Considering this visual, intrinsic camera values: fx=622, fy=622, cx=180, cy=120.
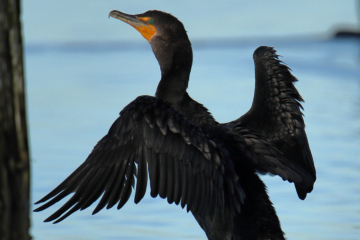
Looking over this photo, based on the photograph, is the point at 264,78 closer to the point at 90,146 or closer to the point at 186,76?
the point at 186,76

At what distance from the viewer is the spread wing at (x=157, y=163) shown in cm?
396

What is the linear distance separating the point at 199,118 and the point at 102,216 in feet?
6.53

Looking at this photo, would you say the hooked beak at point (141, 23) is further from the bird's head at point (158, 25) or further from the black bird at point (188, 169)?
the black bird at point (188, 169)

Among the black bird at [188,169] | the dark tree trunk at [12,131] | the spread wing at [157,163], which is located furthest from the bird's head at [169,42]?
the dark tree trunk at [12,131]

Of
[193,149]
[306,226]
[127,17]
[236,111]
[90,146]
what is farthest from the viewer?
[236,111]

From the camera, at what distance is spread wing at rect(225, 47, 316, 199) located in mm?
4895

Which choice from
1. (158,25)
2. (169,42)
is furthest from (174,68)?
(158,25)

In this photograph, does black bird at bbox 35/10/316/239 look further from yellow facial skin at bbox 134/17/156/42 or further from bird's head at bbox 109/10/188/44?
yellow facial skin at bbox 134/17/156/42

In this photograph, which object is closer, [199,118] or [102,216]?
[199,118]

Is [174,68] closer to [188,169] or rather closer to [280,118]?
[280,118]

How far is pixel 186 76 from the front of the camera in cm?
499

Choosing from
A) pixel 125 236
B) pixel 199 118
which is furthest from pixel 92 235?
pixel 199 118

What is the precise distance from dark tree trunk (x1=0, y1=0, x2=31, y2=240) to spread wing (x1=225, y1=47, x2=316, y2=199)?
8.23ft

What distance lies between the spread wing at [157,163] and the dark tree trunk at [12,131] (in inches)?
50.4
